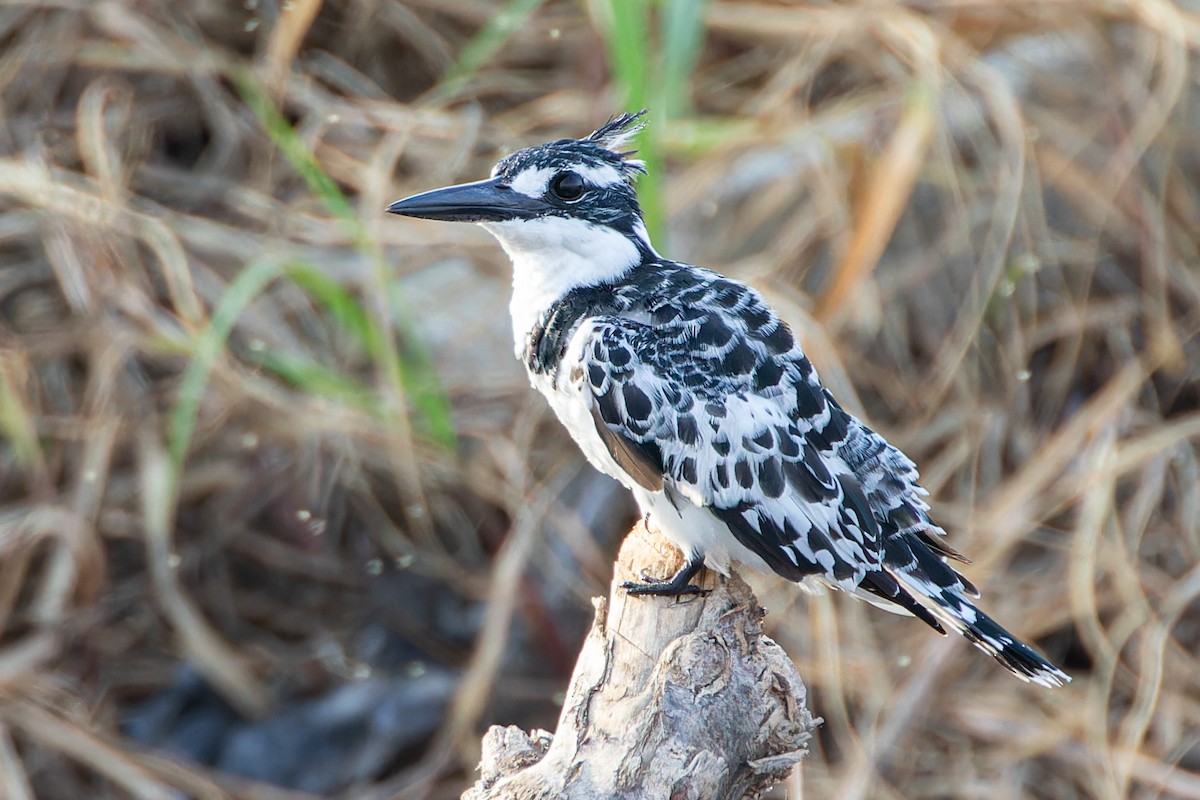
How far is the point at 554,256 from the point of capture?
101 inches

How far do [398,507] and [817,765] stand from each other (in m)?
1.54

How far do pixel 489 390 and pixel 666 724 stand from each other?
2354 millimetres

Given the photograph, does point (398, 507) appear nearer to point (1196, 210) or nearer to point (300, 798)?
point (300, 798)

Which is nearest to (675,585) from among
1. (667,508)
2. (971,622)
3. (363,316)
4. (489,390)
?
(667,508)

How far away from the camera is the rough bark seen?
1.83 metres

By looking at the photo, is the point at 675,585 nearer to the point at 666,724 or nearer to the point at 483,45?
the point at 666,724

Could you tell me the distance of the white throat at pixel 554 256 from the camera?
252 cm

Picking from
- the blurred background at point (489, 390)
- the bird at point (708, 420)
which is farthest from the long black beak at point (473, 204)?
the blurred background at point (489, 390)

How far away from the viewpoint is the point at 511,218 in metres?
2.50

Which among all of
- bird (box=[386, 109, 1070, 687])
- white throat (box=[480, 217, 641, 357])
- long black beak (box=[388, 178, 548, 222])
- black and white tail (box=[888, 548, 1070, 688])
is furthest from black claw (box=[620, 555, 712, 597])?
long black beak (box=[388, 178, 548, 222])

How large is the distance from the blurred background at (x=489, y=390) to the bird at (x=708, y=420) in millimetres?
1170

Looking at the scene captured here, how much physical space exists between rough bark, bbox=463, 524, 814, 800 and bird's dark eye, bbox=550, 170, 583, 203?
87 centimetres

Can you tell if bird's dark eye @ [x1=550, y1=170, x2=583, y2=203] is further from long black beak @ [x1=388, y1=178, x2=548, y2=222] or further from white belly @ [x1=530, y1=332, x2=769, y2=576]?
white belly @ [x1=530, y1=332, x2=769, y2=576]

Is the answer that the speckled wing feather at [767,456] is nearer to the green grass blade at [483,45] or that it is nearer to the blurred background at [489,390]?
the blurred background at [489,390]
